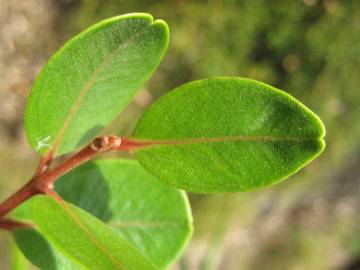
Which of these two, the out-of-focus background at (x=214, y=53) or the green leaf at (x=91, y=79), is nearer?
the green leaf at (x=91, y=79)

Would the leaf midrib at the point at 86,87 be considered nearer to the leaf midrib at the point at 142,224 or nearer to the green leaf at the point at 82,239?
the green leaf at the point at 82,239

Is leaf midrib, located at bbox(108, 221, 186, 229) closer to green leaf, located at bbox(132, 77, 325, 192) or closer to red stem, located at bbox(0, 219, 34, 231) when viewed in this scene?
red stem, located at bbox(0, 219, 34, 231)

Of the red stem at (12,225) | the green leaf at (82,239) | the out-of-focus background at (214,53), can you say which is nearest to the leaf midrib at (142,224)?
the red stem at (12,225)

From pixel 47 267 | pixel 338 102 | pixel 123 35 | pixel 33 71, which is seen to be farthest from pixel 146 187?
pixel 338 102

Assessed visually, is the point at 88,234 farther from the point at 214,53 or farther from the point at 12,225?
the point at 214,53

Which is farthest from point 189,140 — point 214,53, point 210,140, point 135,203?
point 214,53

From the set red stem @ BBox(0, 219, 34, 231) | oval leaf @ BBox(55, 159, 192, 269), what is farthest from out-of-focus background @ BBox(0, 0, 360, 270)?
red stem @ BBox(0, 219, 34, 231)
